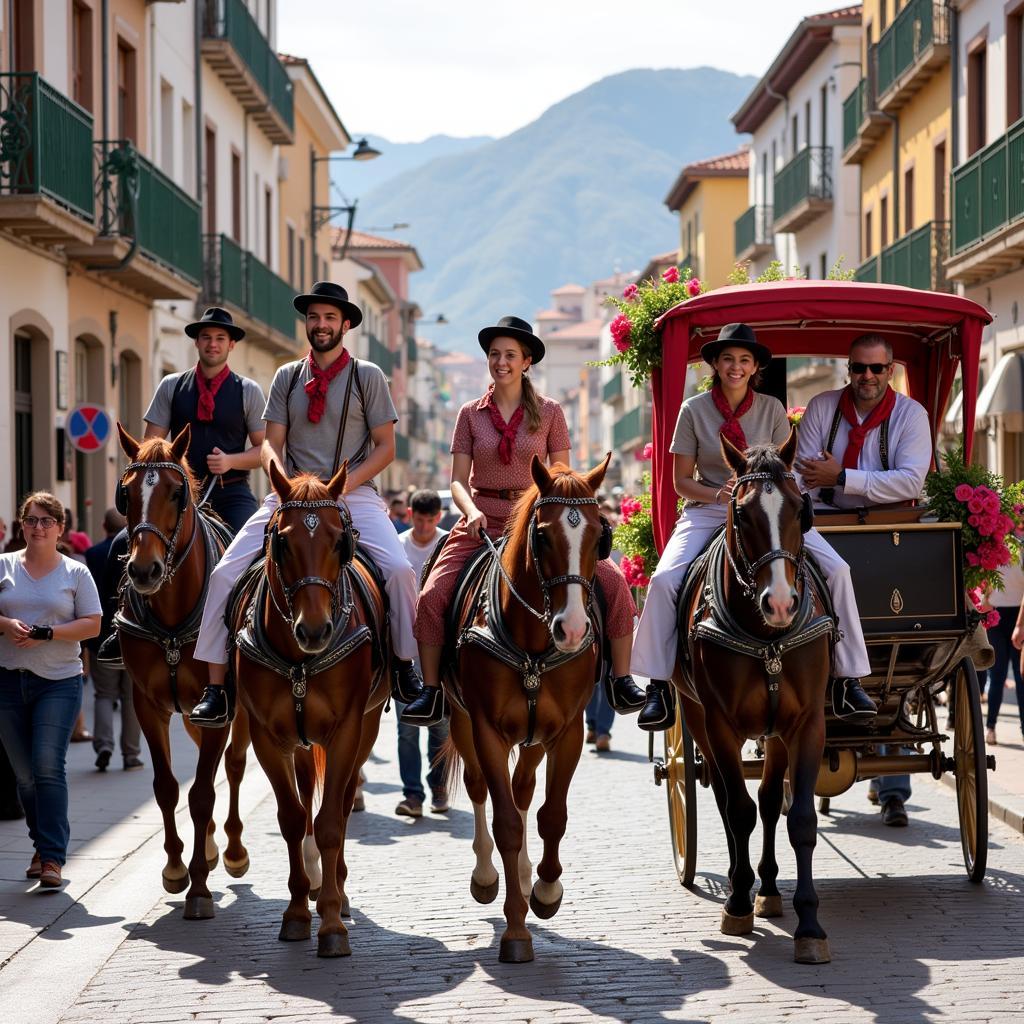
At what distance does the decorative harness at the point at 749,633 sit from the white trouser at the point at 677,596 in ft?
0.45

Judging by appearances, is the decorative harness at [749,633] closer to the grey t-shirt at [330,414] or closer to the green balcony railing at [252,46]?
the grey t-shirt at [330,414]

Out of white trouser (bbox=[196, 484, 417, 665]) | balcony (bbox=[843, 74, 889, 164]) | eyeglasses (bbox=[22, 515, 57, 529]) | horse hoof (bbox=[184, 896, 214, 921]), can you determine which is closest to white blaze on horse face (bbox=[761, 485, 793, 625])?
white trouser (bbox=[196, 484, 417, 665])

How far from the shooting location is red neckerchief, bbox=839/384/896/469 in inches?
361

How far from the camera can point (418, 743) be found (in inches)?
491

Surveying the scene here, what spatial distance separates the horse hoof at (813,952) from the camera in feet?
24.5

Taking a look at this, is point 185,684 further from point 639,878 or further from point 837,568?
point 837,568

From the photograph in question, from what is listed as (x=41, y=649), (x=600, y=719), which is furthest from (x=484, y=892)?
(x=600, y=719)

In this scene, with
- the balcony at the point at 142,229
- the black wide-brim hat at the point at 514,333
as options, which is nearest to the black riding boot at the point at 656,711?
the black wide-brim hat at the point at 514,333

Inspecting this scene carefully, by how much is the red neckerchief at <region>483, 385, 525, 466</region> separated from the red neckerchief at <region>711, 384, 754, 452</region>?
0.96 metres

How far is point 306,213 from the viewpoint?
45.2m

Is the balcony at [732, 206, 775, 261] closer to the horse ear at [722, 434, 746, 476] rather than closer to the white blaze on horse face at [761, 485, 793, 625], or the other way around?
the horse ear at [722, 434, 746, 476]

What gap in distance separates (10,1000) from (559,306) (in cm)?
17562

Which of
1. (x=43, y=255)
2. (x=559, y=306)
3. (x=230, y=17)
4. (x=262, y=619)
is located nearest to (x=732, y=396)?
(x=262, y=619)

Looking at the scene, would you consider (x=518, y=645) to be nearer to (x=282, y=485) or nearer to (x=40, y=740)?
(x=282, y=485)
